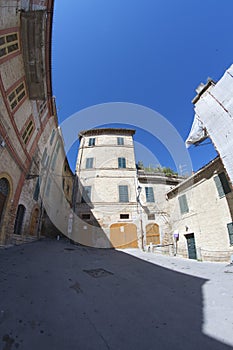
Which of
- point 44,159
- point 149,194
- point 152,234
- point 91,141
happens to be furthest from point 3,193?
point 91,141

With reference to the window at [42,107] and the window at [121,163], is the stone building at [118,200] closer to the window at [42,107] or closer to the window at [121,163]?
the window at [121,163]

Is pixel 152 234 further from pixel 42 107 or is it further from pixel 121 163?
pixel 42 107

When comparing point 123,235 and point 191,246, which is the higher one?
point 123,235

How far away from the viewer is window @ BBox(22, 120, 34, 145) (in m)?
9.17

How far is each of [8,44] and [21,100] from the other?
2329 millimetres

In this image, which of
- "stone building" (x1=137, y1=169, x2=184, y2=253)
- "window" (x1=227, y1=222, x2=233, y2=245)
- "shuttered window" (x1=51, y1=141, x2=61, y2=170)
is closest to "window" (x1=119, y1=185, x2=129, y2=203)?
"stone building" (x1=137, y1=169, x2=184, y2=253)

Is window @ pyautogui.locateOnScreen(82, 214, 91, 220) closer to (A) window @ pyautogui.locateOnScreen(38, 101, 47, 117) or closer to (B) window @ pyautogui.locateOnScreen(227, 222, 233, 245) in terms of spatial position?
(A) window @ pyautogui.locateOnScreen(38, 101, 47, 117)

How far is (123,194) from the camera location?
15539 mm

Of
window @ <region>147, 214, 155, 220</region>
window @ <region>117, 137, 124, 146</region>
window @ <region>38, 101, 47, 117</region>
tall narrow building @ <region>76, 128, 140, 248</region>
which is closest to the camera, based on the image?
window @ <region>38, 101, 47, 117</region>

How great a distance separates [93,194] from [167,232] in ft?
24.6

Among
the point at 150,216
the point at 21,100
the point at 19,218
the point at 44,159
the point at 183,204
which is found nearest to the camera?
the point at 21,100

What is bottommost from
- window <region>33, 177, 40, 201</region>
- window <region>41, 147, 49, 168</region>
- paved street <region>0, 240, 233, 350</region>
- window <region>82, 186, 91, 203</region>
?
paved street <region>0, 240, 233, 350</region>

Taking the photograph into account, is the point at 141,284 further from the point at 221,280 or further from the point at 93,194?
the point at 93,194

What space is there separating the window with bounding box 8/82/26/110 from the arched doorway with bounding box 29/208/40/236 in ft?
22.6
